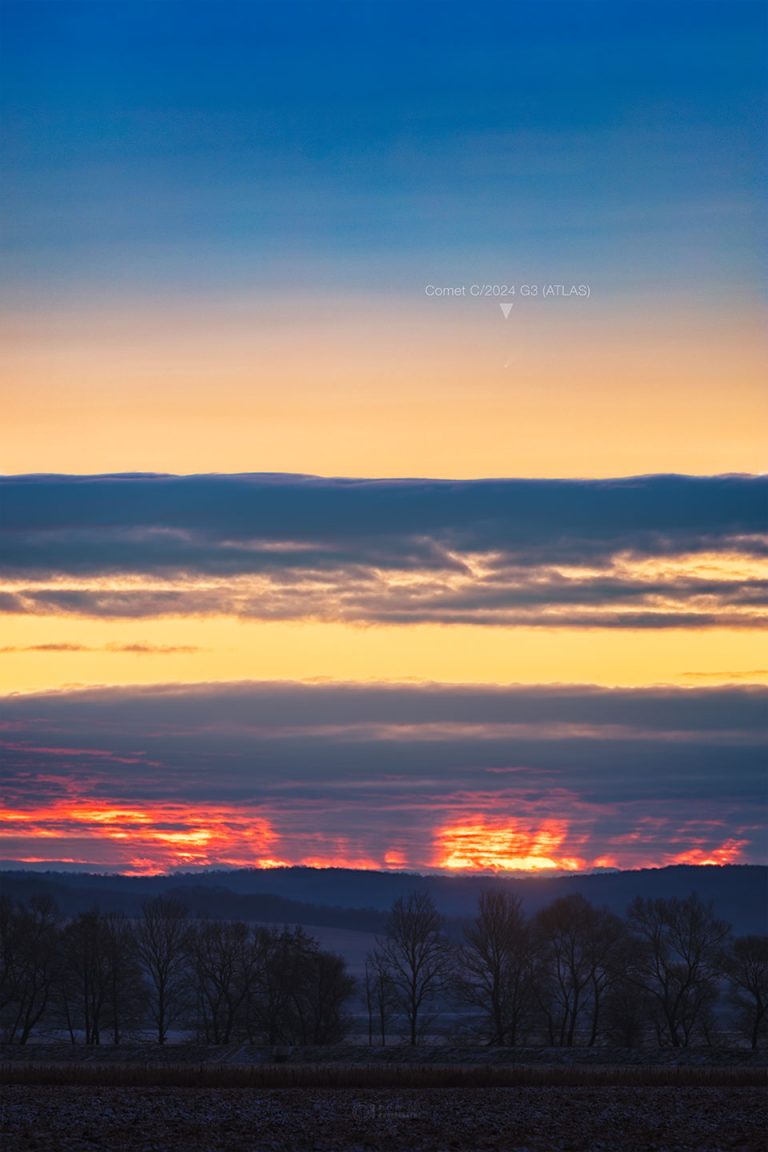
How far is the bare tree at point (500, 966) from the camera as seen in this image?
12631cm

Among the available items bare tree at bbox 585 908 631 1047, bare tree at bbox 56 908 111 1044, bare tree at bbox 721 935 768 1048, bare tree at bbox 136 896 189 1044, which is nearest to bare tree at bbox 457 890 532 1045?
bare tree at bbox 585 908 631 1047

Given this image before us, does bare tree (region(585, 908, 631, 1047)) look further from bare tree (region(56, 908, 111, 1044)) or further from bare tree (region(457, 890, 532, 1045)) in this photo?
bare tree (region(56, 908, 111, 1044))

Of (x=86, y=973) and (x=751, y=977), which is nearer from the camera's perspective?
(x=751, y=977)

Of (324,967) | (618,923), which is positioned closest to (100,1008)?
(324,967)

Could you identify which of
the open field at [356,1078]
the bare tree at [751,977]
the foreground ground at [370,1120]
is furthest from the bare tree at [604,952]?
the foreground ground at [370,1120]

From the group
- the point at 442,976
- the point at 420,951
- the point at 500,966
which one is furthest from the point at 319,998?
the point at 420,951

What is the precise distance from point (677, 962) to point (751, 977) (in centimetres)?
1347

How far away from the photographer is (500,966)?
13250cm

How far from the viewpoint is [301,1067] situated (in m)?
74.7

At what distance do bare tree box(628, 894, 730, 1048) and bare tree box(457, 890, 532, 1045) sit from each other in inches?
424

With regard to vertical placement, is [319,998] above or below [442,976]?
above

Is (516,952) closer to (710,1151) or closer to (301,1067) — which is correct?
(301,1067)

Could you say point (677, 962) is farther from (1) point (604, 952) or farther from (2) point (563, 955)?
(2) point (563, 955)

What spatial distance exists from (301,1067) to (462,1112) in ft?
85.9
